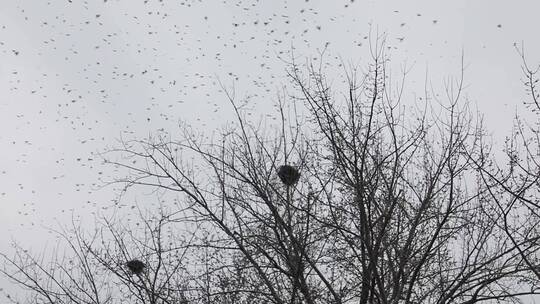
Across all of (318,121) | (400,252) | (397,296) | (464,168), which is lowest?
(397,296)

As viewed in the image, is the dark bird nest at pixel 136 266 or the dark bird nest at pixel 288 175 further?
the dark bird nest at pixel 136 266

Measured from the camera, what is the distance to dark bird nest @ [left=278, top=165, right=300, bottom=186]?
6.24m

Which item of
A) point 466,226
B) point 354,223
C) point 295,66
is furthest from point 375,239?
point 295,66

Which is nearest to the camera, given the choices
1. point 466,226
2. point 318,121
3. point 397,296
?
point 397,296

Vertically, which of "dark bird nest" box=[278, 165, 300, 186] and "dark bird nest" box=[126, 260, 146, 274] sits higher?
"dark bird nest" box=[278, 165, 300, 186]

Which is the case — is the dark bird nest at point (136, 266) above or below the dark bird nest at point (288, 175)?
below

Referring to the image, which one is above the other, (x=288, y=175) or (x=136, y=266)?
(x=288, y=175)

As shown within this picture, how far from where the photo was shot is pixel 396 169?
6043mm

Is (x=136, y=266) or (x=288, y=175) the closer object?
(x=288, y=175)

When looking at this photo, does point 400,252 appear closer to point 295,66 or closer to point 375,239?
point 375,239

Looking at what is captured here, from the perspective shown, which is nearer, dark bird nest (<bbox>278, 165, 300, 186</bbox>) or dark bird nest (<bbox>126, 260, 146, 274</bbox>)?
dark bird nest (<bbox>278, 165, 300, 186</bbox>)

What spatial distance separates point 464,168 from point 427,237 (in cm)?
92

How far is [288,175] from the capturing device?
625cm

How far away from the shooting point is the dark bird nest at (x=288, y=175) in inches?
246
